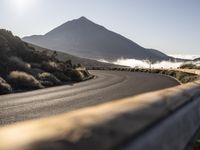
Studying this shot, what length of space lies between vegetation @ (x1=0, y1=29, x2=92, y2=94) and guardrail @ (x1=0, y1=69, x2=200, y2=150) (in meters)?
21.7

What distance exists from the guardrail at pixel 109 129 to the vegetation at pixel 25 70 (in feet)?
71.3

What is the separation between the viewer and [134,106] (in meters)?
2.99

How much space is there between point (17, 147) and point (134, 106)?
151 centimetres

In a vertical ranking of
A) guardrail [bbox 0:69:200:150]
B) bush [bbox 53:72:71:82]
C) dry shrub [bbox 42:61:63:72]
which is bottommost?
bush [bbox 53:72:71:82]

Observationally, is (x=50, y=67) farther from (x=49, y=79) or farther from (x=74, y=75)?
(x=49, y=79)

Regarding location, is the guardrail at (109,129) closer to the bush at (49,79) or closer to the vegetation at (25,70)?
the vegetation at (25,70)

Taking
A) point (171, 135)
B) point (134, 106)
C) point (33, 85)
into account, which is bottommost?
point (33, 85)

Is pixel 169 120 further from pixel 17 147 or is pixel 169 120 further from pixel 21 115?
pixel 21 115

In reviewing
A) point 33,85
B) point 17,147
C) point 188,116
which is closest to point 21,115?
point 188,116

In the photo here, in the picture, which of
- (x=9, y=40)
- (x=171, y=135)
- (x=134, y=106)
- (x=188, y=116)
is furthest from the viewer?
(x=9, y=40)

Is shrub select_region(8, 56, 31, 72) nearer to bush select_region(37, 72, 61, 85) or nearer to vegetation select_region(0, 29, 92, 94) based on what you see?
vegetation select_region(0, 29, 92, 94)

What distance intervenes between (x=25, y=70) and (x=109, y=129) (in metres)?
35.9

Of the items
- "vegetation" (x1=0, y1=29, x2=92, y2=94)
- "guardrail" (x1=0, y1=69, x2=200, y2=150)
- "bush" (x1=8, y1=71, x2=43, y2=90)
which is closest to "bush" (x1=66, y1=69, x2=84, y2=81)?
"vegetation" (x1=0, y1=29, x2=92, y2=94)

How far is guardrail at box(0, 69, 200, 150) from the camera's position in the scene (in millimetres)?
1744
